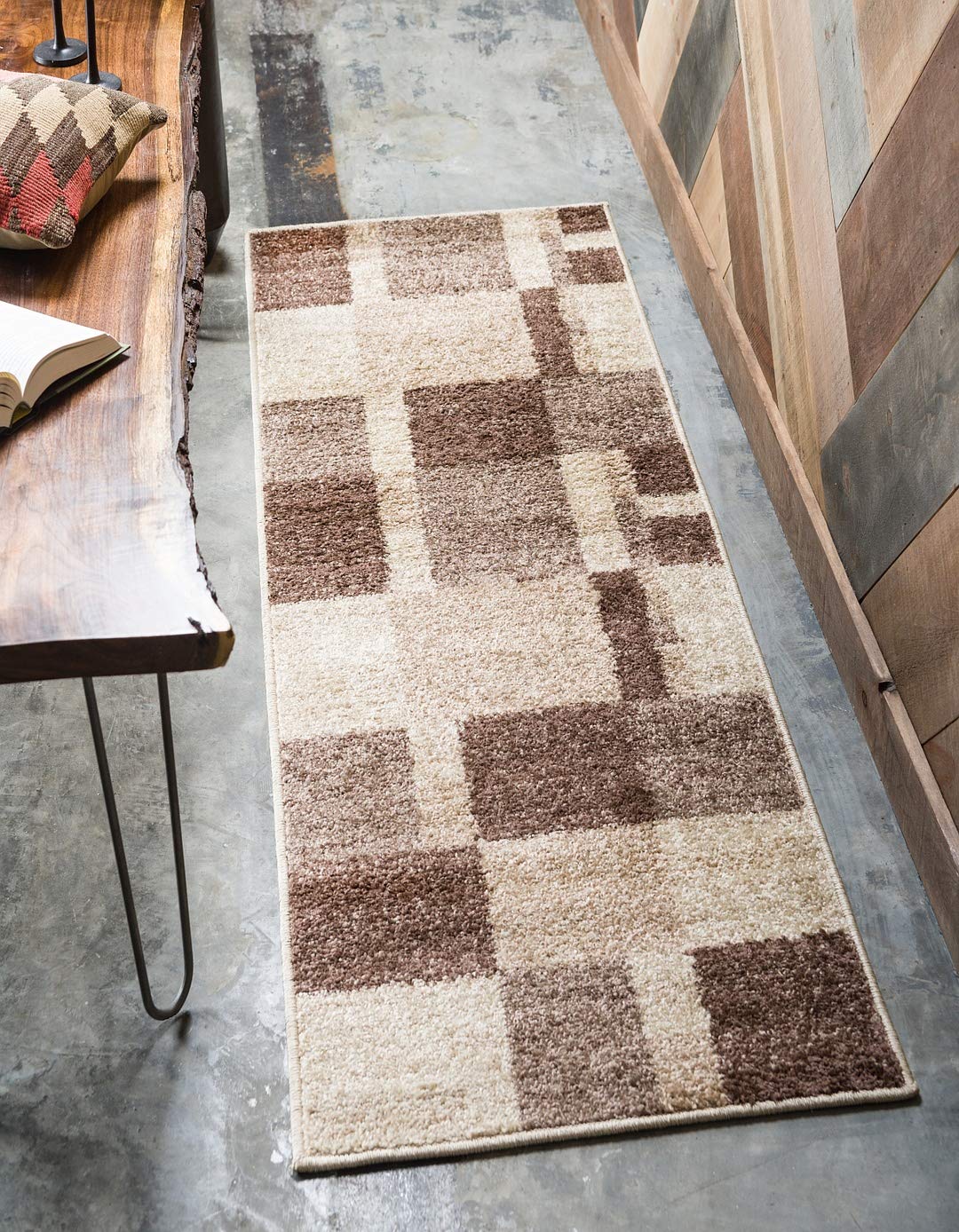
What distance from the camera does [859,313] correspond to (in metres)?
1.76

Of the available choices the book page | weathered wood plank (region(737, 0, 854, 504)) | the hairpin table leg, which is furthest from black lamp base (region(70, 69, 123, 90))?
weathered wood plank (region(737, 0, 854, 504))

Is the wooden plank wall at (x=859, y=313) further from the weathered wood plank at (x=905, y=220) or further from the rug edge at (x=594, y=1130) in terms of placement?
the rug edge at (x=594, y=1130)

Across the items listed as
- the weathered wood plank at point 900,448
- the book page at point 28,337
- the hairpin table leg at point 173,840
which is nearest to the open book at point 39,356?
the book page at point 28,337

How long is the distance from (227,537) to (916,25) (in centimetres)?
130

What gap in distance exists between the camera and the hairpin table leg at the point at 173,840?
116 cm

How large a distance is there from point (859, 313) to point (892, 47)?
369 millimetres

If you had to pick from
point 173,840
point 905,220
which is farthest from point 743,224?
point 173,840

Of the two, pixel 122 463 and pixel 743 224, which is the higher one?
pixel 122 463

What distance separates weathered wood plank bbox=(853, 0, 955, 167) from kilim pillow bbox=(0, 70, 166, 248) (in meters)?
1.05

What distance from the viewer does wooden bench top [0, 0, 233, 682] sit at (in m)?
1.03

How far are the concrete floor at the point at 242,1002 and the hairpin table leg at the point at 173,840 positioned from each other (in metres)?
0.06

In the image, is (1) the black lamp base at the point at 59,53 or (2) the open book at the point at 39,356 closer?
(2) the open book at the point at 39,356

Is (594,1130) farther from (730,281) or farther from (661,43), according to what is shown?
(661,43)

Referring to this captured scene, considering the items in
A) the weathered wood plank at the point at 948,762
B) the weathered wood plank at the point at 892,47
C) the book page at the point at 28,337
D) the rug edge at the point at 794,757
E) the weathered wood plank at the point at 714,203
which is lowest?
the rug edge at the point at 794,757
